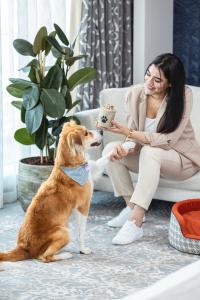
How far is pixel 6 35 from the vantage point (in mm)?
3635

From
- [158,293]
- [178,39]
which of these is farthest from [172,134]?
[158,293]

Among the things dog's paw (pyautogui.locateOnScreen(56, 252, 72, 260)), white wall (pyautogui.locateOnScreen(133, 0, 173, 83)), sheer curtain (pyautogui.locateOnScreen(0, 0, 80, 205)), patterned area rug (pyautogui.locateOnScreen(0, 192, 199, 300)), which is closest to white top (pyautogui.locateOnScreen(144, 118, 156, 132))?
patterned area rug (pyautogui.locateOnScreen(0, 192, 199, 300))

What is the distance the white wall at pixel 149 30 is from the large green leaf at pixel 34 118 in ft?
5.04

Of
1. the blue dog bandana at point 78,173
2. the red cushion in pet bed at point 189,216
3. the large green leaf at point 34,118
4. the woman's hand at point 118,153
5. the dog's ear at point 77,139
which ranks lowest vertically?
the red cushion in pet bed at point 189,216

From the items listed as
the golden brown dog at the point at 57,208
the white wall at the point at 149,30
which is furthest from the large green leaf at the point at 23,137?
the white wall at the point at 149,30

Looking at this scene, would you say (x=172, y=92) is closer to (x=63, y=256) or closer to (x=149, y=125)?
(x=149, y=125)

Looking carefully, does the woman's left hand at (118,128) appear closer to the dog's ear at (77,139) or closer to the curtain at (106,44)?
the dog's ear at (77,139)

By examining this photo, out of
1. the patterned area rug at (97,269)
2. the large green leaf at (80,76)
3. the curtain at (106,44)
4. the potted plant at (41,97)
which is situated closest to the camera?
the patterned area rug at (97,269)

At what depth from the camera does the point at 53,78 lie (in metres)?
3.28

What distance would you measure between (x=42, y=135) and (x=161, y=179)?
778 mm

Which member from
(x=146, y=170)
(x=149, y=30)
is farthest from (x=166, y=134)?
(x=149, y=30)

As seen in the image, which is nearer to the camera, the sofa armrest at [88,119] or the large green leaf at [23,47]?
the large green leaf at [23,47]

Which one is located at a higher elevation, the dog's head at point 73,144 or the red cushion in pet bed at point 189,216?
the dog's head at point 73,144

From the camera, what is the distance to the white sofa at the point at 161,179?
3.18 meters
